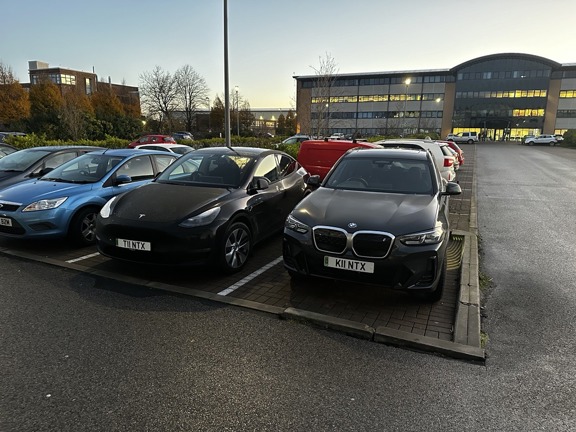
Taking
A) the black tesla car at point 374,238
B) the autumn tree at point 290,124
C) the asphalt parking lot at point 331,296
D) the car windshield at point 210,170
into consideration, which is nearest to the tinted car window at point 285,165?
the car windshield at point 210,170

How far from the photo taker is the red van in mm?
9914

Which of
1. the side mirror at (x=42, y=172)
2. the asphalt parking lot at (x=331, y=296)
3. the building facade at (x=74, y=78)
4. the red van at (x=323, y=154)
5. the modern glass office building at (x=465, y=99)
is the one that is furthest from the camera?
the building facade at (x=74, y=78)

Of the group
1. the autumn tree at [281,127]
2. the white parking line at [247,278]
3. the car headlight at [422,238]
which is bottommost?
the white parking line at [247,278]

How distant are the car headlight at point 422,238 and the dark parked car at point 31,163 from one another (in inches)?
281

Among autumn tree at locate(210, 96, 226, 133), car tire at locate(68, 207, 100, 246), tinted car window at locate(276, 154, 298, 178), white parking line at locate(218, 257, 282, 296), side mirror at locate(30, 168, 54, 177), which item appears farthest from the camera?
autumn tree at locate(210, 96, 226, 133)

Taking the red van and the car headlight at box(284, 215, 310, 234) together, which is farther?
the red van

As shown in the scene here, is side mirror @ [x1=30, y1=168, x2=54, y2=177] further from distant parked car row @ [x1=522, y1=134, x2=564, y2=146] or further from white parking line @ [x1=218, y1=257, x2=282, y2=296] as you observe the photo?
distant parked car row @ [x1=522, y1=134, x2=564, y2=146]

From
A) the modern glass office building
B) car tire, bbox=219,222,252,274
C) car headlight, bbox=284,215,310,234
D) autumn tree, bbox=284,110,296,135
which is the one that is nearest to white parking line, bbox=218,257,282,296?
car tire, bbox=219,222,252,274

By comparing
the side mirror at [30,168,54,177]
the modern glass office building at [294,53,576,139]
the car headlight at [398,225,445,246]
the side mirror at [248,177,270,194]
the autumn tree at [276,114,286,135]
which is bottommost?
the car headlight at [398,225,445,246]

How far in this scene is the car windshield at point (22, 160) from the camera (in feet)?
27.3

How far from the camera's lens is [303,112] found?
229 feet

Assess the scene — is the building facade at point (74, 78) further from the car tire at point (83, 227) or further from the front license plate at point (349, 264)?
the front license plate at point (349, 264)

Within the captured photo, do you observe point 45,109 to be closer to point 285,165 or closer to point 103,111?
point 103,111

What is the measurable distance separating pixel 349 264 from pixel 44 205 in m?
4.71
